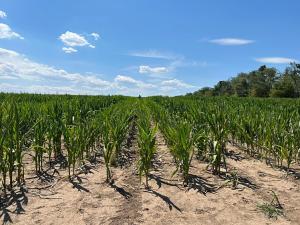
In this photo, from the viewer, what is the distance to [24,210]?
3930 mm

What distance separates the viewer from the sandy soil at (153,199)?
12.3 feet

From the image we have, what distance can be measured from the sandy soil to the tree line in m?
60.4

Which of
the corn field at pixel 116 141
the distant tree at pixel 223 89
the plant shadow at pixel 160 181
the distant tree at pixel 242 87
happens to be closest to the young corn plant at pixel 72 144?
the corn field at pixel 116 141

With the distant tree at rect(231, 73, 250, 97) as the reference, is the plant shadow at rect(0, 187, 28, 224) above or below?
below

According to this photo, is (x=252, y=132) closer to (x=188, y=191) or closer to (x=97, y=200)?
(x=188, y=191)

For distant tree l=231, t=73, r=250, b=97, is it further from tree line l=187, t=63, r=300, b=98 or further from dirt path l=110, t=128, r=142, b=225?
dirt path l=110, t=128, r=142, b=225

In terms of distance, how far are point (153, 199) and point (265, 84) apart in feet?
266

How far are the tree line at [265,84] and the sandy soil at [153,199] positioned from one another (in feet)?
198

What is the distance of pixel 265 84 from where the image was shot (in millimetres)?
80875

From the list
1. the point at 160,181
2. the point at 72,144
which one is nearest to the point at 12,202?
the point at 72,144

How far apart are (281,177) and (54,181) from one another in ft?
10.8

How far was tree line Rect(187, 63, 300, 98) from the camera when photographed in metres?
62.7

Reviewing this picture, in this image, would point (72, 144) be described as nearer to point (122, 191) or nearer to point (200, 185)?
point (122, 191)

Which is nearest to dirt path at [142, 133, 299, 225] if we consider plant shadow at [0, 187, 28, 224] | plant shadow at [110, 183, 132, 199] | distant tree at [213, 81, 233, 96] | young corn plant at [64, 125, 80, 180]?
plant shadow at [110, 183, 132, 199]
